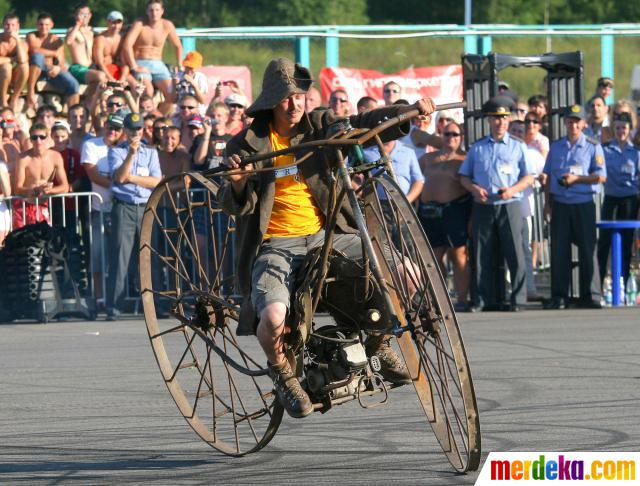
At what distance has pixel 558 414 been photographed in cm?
909

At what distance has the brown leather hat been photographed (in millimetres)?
7621

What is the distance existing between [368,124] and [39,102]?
13.8 m

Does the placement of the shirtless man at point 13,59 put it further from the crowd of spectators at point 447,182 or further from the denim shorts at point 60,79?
the crowd of spectators at point 447,182

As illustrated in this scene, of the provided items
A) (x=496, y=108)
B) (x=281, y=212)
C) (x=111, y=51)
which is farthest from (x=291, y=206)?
(x=111, y=51)

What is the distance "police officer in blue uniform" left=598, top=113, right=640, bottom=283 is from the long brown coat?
31.4 ft

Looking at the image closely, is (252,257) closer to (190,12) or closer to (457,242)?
(457,242)

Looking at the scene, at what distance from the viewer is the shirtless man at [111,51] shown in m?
20.8

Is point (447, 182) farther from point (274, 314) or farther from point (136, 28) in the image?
point (274, 314)

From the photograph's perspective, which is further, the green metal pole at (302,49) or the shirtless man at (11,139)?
the green metal pole at (302,49)

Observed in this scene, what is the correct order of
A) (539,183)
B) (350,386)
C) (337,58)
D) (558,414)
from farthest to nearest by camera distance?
1. (337,58)
2. (539,183)
3. (558,414)
4. (350,386)

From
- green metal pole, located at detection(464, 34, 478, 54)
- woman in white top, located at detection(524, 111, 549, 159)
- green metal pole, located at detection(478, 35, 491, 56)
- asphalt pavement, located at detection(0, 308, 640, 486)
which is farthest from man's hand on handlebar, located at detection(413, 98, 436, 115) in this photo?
green metal pole, located at detection(464, 34, 478, 54)

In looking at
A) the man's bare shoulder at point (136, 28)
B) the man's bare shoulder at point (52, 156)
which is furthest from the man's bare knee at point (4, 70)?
the man's bare shoulder at point (52, 156)

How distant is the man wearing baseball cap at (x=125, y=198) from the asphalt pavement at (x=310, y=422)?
2518mm

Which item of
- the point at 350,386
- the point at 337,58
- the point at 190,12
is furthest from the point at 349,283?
the point at 190,12
